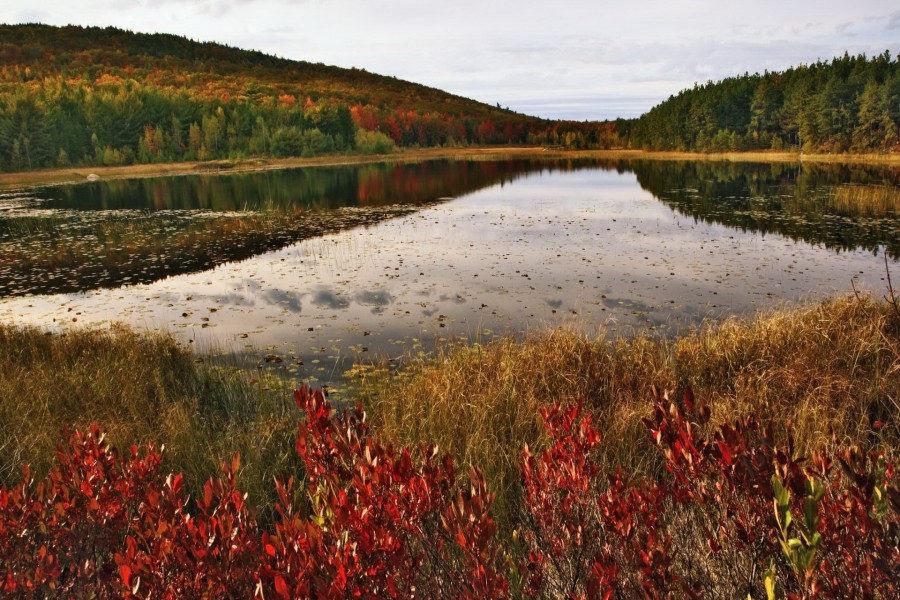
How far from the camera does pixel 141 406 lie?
7.83 m

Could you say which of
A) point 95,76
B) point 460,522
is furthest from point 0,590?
point 95,76

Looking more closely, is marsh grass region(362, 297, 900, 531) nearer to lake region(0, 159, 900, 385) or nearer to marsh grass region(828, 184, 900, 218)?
lake region(0, 159, 900, 385)

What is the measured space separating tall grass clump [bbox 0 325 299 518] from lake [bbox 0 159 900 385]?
4.55 ft

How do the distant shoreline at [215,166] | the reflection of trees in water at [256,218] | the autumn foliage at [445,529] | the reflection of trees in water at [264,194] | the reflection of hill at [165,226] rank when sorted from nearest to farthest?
the autumn foliage at [445,529], the reflection of hill at [165,226], the reflection of trees in water at [256,218], the reflection of trees in water at [264,194], the distant shoreline at [215,166]

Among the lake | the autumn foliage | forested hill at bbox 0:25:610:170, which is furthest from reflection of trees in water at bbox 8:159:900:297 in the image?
forested hill at bbox 0:25:610:170

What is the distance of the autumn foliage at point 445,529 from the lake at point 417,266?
22.2 ft

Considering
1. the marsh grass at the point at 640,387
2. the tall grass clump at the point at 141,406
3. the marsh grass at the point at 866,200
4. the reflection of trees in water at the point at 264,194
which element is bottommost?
the tall grass clump at the point at 141,406

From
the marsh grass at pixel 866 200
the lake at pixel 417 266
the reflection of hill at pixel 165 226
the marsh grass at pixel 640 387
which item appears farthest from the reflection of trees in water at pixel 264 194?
the marsh grass at pixel 640 387

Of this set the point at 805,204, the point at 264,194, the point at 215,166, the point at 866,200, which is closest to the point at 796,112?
the point at 866,200

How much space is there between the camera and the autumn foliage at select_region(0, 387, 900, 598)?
2234 mm

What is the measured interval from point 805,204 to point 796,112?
273 feet

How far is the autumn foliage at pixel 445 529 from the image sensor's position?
2234 mm

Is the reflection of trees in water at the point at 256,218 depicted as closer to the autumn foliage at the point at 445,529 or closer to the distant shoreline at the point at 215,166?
the autumn foliage at the point at 445,529

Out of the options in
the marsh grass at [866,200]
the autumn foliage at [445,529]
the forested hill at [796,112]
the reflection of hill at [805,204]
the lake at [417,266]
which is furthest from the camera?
the forested hill at [796,112]
